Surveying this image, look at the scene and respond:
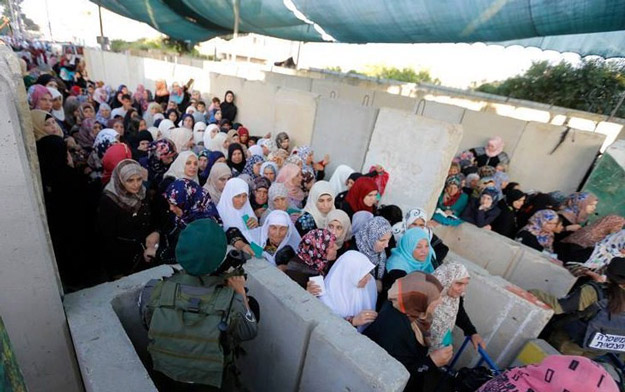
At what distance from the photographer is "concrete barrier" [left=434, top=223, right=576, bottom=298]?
3.62 m

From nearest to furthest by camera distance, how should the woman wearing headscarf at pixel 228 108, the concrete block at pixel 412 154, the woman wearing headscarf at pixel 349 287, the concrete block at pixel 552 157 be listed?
the woman wearing headscarf at pixel 349 287, the concrete block at pixel 412 154, the concrete block at pixel 552 157, the woman wearing headscarf at pixel 228 108

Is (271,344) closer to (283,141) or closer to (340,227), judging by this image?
(340,227)

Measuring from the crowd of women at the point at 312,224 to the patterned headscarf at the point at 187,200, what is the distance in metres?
0.01

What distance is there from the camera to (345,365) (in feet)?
5.59

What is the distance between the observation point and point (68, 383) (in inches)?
A: 75.6

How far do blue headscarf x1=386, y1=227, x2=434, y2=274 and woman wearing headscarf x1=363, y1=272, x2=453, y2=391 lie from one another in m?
0.86

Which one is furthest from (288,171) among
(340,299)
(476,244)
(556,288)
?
(556,288)

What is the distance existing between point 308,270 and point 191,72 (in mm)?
8412

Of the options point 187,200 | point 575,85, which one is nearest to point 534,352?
point 187,200

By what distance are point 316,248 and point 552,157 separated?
592 cm

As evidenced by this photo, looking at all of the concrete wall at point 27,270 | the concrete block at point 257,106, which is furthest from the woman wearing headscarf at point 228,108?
the concrete wall at point 27,270

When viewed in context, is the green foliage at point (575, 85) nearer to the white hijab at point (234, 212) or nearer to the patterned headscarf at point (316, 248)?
the patterned headscarf at point (316, 248)

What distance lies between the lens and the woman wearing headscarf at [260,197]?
3956 mm

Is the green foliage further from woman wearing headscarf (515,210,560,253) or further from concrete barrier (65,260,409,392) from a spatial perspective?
concrete barrier (65,260,409,392)
